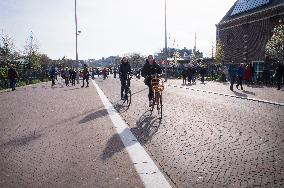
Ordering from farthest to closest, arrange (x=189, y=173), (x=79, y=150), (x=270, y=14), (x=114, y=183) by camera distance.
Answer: (x=270, y=14)
(x=79, y=150)
(x=189, y=173)
(x=114, y=183)

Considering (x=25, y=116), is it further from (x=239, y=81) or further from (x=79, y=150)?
(x=239, y=81)

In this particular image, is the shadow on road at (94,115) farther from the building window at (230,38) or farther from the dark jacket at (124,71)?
the building window at (230,38)

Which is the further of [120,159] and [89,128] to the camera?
[89,128]

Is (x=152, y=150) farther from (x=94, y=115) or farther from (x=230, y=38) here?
(x=230, y=38)

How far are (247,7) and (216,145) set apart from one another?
4196 centimetres

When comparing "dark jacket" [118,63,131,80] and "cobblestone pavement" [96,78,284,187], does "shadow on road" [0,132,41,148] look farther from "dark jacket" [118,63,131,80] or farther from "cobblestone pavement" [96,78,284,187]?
"dark jacket" [118,63,131,80]

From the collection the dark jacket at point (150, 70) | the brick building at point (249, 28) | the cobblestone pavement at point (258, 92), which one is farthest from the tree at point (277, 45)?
the dark jacket at point (150, 70)

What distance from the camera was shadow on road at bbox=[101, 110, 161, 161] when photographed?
20.8 feet

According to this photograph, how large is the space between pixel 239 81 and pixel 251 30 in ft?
76.5

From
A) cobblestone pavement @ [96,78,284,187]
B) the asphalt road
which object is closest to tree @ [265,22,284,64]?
cobblestone pavement @ [96,78,284,187]

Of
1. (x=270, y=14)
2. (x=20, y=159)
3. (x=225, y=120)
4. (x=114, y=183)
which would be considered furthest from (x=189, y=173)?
(x=270, y=14)

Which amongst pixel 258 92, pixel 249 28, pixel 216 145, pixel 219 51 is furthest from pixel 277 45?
pixel 216 145

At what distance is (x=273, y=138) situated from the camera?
703 cm

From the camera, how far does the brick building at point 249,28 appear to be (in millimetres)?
39906
